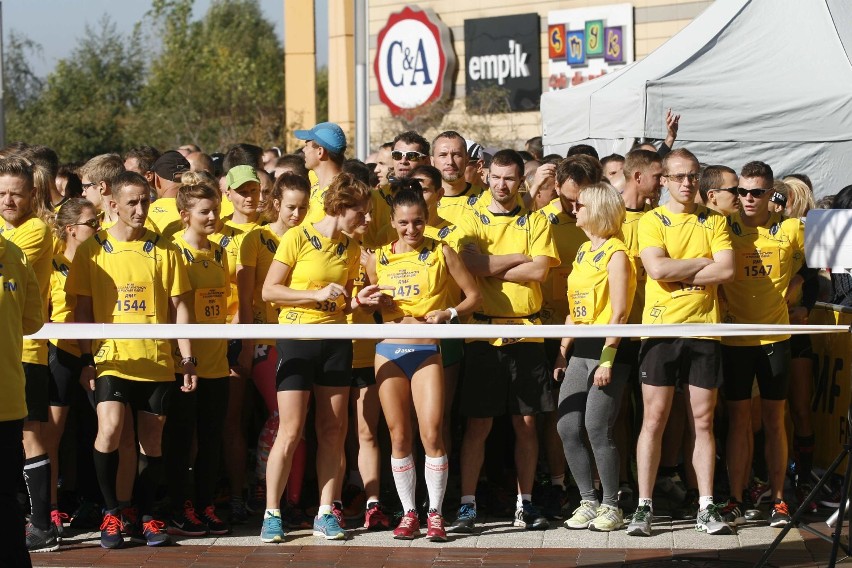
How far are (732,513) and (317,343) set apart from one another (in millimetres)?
2544

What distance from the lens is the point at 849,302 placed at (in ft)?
26.5

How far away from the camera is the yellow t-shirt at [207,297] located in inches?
292

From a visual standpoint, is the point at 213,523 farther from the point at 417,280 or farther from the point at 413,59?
the point at 413,59

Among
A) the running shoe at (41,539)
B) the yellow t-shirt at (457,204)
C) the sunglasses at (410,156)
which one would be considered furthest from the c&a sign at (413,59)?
the running shoe at (41,539)

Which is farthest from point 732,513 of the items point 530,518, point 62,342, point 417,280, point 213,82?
point 213,82

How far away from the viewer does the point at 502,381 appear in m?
7.56

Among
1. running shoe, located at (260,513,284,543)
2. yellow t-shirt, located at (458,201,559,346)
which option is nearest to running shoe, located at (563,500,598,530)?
yellow t-shirt, located at (458,201,559,346)

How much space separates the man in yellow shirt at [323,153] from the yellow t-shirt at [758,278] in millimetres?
2405

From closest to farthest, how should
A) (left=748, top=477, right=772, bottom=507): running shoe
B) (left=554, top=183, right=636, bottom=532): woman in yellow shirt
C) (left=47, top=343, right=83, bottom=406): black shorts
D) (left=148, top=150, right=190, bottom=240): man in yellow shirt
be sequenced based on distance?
(left=554, top=183, right=636, bottom=532): woman in yellow shirt, (left=47, top=343, right=83, bottom=406): black shorts, (left=748, top=477, right=772, bottom=507): running shoe, (left=148, top=150, right=190, bottom=240): man in yellow shirt

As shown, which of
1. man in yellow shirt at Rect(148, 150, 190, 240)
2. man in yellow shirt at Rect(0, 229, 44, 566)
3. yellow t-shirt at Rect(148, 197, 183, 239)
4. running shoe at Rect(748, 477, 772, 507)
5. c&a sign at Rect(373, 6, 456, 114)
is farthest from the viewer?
c&a sign at Rect(373, 6, 456, 114)

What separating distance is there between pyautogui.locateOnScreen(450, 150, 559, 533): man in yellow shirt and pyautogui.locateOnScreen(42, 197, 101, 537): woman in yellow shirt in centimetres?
219

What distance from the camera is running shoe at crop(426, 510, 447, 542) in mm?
7133

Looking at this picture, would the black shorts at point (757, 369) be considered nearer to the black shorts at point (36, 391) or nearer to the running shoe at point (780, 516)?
the running shoe at point (780, 516)

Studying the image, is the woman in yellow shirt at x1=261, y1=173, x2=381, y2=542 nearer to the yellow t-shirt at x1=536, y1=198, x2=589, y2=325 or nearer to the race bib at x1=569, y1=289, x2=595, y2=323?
the race bib at x1=569, y1=289, x2=595, y2=323
